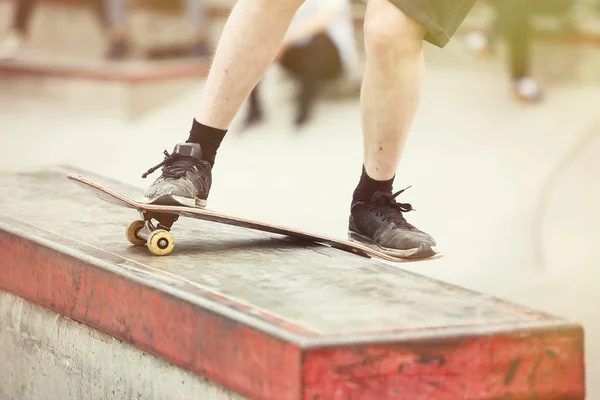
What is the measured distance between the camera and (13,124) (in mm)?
7562

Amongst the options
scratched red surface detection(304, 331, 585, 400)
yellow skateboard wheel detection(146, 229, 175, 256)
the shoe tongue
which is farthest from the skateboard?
scratched red surface detection(304, 331, 585, 400)

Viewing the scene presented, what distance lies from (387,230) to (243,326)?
2.85 ft

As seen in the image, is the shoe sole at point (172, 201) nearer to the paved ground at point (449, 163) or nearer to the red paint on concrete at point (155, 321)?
the red paint on concrete at point (155, 321)

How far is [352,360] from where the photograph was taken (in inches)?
74.6

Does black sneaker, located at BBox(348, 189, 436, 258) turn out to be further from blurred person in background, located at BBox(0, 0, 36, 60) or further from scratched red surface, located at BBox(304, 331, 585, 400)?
blurred person in background, located at BBox(0, 0, 36, 60)


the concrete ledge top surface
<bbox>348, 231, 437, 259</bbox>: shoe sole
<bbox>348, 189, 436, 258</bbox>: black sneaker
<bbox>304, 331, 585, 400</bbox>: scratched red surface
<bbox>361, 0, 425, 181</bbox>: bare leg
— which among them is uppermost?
<bbox>361, 0, 425, 181</bbox>: bare leg

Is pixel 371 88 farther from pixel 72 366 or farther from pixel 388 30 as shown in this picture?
pixel 72 366

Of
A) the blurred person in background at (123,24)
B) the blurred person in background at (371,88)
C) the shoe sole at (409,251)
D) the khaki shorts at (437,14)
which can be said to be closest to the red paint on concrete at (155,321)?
the blurred person in background at (371,88)

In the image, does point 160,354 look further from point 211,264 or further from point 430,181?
point 430,181

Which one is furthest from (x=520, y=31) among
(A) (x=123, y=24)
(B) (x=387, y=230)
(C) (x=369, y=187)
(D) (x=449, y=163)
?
(B) (x=387, y=230)

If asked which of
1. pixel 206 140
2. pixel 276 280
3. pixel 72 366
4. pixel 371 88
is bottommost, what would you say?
pixel 72 366

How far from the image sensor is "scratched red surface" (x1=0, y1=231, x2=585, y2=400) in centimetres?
189

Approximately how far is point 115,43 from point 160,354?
6.08m

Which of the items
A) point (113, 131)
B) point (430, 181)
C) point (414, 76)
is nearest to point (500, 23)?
point (430, 181)
